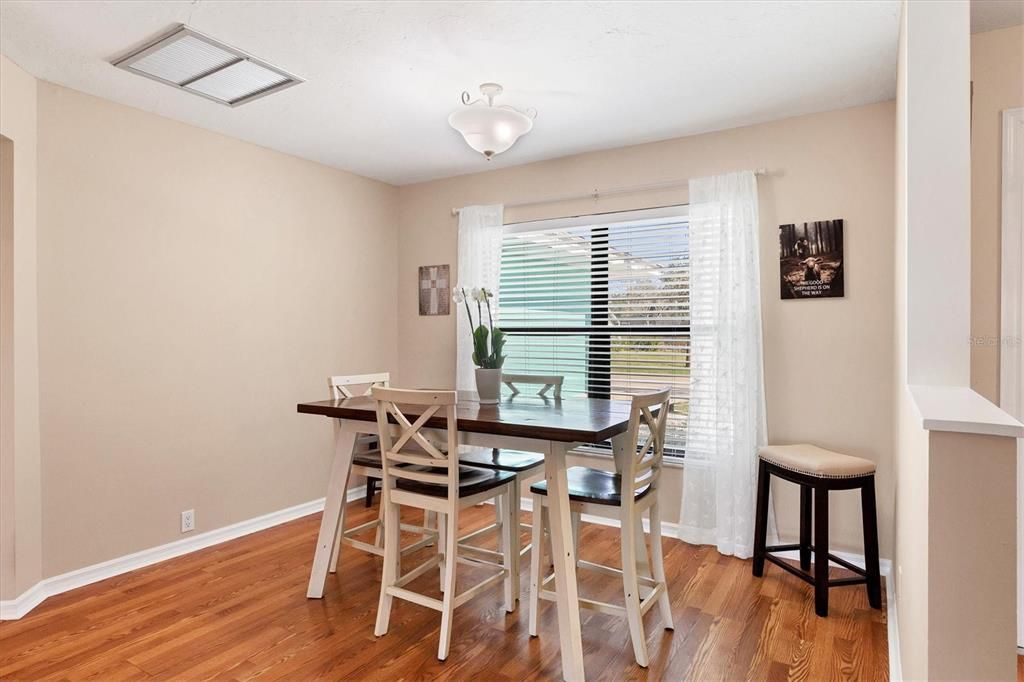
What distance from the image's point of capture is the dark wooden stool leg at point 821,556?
252 centimetres

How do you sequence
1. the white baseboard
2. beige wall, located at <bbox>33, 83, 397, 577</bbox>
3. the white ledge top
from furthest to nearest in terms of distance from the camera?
beige wall, located at <bbox>33, 83, 397, 577</bbox> < the white baseboard < the white ledge top

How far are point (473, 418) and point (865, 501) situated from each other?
181 cm

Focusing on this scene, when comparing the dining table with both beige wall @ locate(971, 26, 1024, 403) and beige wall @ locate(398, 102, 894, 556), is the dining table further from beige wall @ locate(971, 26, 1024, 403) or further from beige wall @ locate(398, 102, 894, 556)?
beige wall @ locate(971, 26, 1024, 403)

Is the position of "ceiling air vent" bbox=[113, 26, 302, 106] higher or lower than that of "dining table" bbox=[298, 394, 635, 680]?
higher

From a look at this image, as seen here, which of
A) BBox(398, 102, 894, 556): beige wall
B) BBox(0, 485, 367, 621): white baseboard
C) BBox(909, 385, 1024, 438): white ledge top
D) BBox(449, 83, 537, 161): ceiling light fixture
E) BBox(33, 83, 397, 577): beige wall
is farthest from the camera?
BBox(398, 102, 894, 556): beige wall

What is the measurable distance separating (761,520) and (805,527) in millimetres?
199

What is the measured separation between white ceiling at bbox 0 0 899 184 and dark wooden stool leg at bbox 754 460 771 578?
1915 mm

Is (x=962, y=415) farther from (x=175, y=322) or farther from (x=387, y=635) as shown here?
(x=175, y=322)

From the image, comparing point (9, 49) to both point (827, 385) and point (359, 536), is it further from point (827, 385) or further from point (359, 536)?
point (827, 385)

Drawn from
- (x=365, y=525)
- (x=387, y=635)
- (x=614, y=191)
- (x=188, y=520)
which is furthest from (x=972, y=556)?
(x=188, y=520)

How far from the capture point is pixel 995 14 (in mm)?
2318

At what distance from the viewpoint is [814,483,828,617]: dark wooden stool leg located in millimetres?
2521

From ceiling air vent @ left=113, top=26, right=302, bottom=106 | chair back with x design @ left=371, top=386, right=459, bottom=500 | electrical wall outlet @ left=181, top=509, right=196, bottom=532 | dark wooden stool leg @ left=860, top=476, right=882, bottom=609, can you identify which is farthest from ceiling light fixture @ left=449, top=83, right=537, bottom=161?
electrical wall outlet @ left=181, top=509, right=196, bottom=532

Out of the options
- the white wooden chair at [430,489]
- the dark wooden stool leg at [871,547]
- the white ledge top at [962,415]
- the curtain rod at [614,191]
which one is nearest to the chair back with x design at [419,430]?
the white wooden chair at [430,489]
